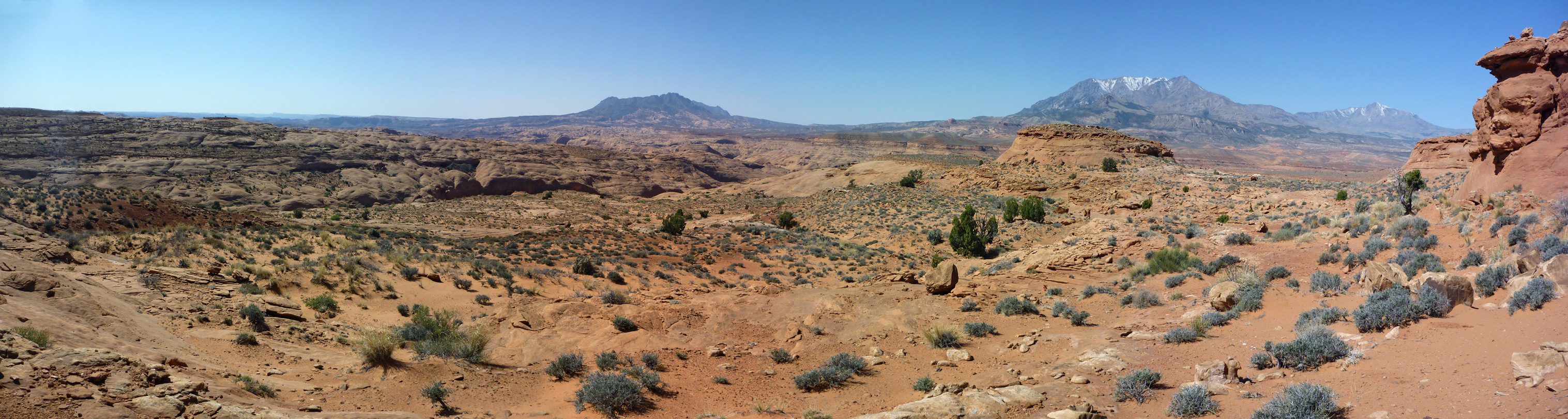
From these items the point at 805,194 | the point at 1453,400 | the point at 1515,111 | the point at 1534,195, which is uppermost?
the point at 1515,111

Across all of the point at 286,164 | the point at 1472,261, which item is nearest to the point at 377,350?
the point at 1472,261

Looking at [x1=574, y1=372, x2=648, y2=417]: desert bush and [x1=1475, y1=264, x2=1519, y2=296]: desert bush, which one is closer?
[x1=574, y1=372, x2=648, y2=417]: desert bush

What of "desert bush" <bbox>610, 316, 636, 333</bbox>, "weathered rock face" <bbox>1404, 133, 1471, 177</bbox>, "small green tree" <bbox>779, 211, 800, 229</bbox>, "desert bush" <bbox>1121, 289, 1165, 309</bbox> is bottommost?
"small green tree" <bbox>779, 211, 800, 229</bbox>

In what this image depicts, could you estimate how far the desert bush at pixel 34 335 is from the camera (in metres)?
5.89

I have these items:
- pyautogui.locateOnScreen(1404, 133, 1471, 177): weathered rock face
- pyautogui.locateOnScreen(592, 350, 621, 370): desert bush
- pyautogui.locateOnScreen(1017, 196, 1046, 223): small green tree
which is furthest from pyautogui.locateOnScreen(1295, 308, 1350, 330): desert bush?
pyautogui.locateOnScreen(1404, 133, 1471, 177): weathered rock face

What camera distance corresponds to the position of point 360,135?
74938mm

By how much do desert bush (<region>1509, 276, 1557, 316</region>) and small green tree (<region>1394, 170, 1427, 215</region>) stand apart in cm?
819

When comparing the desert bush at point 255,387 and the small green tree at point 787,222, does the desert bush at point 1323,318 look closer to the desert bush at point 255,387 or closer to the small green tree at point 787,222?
the desert bush at point 255,387

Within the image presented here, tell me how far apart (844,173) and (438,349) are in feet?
185

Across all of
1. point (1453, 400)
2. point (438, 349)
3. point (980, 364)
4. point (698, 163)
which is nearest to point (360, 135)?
point (698, 163)

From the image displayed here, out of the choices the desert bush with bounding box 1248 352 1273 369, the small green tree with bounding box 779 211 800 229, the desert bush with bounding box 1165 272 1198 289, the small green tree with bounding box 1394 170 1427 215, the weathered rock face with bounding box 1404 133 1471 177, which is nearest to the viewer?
the desert bush with bounding box 1248 352 1273 369

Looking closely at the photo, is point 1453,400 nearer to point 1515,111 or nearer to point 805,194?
point 1515,111

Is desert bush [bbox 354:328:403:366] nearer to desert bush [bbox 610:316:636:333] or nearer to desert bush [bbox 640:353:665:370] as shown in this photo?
desert bush [bbox 640:353:665:370]

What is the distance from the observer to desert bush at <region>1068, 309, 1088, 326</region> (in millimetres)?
11586
